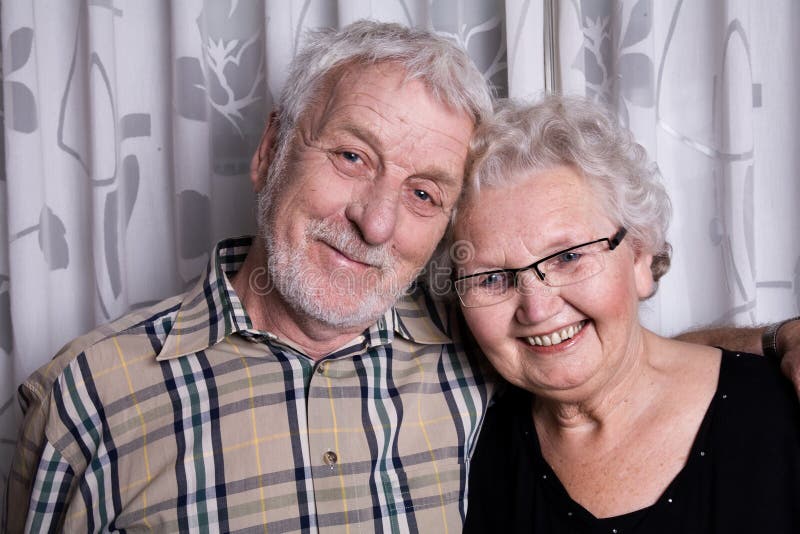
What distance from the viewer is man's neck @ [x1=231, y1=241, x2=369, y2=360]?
4.82 feet

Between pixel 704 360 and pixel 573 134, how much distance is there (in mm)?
510

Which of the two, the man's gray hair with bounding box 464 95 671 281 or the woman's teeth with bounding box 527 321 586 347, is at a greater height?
the man's gray hair with bounding box 464 95 671 281

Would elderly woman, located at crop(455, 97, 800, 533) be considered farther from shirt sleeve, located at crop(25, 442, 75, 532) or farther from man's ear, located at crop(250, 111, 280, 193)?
shirt sleeve, located at crop(25, 442, 75, 532)

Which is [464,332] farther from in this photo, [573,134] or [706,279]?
[706,279]

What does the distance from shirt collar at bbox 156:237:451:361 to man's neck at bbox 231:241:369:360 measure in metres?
0.04

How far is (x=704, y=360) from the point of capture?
55.7 inches

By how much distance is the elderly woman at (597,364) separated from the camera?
127 cm

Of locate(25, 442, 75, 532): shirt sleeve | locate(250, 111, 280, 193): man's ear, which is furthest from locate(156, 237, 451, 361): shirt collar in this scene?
locate(25, 442, 75, 532): shirt sleeve

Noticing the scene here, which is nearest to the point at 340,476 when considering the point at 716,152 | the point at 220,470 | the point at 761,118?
the point at 220,470

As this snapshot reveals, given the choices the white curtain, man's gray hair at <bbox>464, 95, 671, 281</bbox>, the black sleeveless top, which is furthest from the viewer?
the white curtain

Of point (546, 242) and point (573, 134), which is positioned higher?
point (573, 134)

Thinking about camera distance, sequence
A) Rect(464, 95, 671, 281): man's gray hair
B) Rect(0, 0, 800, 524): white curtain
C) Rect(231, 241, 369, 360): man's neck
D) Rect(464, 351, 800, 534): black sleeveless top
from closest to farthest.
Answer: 1. Rect(464, 351, 800, 534): black sleeveless top
2. Rect(464, 95, 671, 281): man's gray hair
3. Rect(231, 241, 369, 360): man's neck
4. Rect(0, 0, 800, 524): white curtain

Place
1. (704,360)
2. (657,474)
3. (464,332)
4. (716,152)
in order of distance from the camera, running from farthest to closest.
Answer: (716,152) → (464,332) → (704,360) → (657,474)

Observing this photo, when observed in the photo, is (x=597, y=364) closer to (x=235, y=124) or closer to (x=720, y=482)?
(x=720, y=482)
